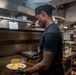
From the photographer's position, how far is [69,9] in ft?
14.0

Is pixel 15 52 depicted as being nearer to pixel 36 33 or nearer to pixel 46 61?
pixel 36 33

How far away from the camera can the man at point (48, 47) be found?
1.31m

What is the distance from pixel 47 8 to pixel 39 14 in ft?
0.35

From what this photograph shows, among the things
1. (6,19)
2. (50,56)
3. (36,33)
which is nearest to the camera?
(50,56)

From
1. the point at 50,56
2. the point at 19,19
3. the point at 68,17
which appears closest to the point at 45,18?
the point at 50,56

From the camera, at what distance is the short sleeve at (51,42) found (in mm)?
1301

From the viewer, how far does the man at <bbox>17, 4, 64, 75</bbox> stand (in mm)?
1306

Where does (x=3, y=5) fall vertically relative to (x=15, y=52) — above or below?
above

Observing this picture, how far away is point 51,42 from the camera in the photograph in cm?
131

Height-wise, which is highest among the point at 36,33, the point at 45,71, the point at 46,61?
the point at 36,33

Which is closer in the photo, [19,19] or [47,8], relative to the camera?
[47,8]

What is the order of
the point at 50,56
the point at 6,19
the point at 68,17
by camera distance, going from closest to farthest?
the point at 50,56
the point at 6,19
the point at 68,17

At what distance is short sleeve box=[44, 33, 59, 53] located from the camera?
1.30 metres

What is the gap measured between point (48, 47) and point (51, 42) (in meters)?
0.06
